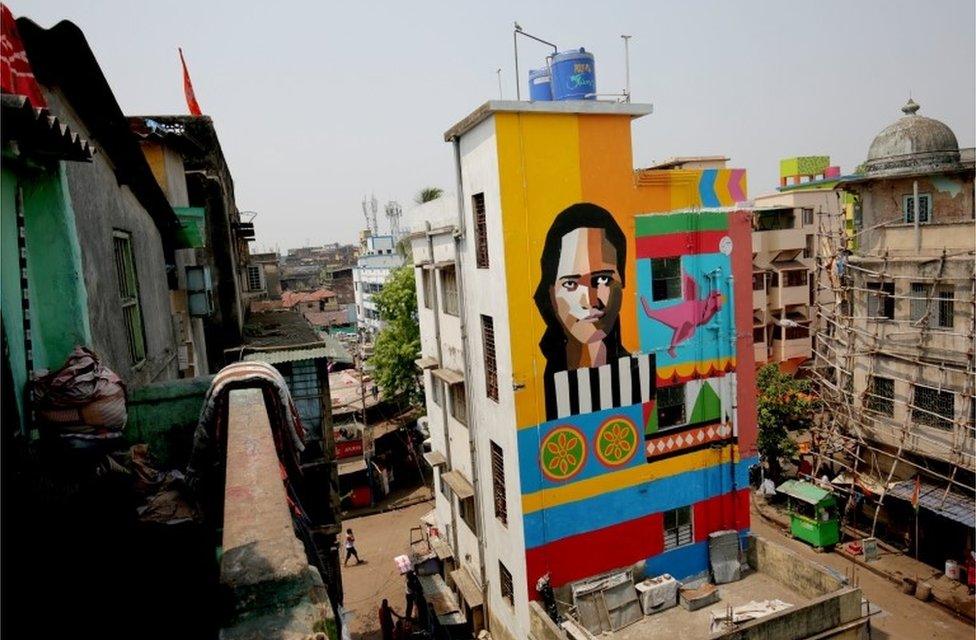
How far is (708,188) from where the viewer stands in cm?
1455

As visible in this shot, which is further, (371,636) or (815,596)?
(371,636)

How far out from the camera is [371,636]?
18469 millimetres

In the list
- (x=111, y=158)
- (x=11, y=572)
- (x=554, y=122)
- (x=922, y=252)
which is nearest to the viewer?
(x=11, y=572)

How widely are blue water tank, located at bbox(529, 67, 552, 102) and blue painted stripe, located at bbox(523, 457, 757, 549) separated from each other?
8.99 metres

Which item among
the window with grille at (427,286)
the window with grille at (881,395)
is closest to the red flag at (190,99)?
the window with grille at (427,286)

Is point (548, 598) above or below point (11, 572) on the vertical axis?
below

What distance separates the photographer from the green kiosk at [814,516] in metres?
20.5

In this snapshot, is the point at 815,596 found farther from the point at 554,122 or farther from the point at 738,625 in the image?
the point at 554,122

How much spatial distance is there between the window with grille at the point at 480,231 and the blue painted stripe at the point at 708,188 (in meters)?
5.06

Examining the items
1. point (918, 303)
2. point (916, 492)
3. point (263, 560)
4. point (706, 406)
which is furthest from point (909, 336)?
point (263, 560)

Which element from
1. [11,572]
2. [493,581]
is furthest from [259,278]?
[11,572]

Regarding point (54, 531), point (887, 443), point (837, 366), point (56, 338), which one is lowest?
point (887, 443)

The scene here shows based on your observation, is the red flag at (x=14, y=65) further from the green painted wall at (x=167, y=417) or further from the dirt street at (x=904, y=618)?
the dirt street at (x=904, y=618)

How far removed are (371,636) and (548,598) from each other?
7.46m
